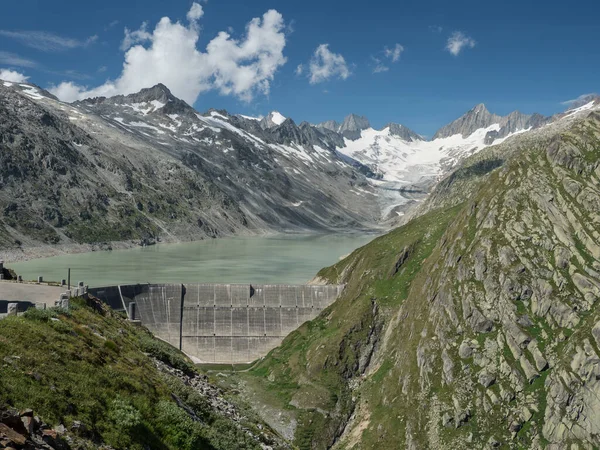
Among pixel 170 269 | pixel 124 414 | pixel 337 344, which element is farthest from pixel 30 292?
pixel 170 269

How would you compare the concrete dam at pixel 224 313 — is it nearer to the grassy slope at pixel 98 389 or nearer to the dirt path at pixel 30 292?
the dirt path at pixel 30 292

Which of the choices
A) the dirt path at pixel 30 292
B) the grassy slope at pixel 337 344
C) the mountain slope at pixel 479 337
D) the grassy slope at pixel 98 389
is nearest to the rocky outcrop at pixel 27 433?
the grassy slope at pixel 98 389

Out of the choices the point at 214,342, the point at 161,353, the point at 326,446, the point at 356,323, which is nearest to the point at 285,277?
the point at 214,342

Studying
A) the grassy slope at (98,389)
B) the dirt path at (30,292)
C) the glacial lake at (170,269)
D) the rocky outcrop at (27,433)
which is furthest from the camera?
the glacial lake at (170,269)

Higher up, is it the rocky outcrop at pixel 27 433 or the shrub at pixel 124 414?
the rocky outcrop at pixel 27 433

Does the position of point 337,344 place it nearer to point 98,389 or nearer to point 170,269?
point 98,389

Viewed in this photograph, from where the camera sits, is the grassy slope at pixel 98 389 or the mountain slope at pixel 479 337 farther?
the mountain slope at pixel 479 337

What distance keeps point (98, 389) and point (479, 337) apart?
48787 millimetres

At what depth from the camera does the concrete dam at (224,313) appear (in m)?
88.8

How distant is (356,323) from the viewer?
77875mm

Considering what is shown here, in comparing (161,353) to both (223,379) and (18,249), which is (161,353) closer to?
(223,379)

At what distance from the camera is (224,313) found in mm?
91438

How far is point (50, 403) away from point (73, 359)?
13.9ft

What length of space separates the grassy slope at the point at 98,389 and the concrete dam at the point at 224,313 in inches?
2516
